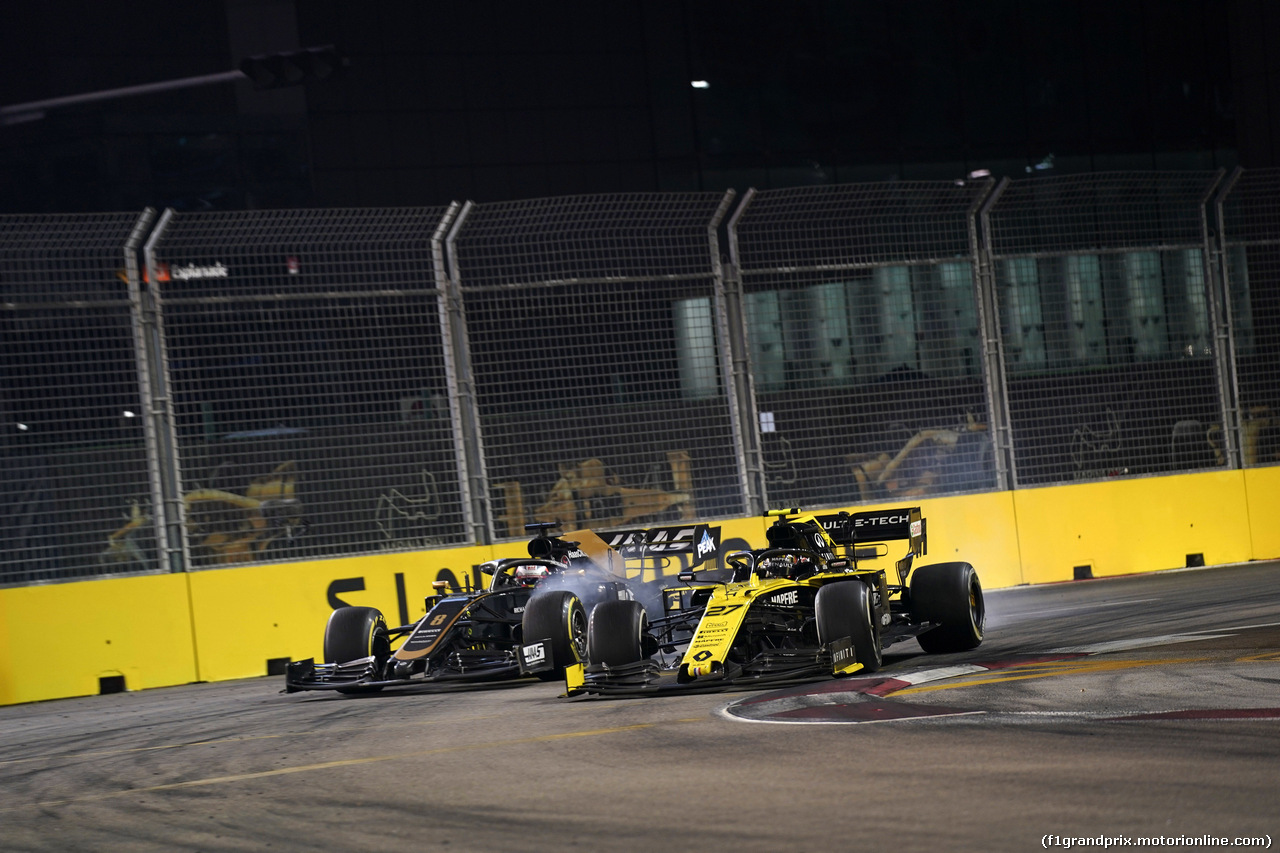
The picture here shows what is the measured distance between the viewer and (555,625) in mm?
10453

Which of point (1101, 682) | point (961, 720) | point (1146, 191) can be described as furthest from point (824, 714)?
point (1146, 191)

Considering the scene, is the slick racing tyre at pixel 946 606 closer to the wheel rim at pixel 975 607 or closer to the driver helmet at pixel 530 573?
the wheel rim at pixel 975 607

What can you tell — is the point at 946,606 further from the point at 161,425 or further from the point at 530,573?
the point at 161,425

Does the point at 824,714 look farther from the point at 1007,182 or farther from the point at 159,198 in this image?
the point at 159,198

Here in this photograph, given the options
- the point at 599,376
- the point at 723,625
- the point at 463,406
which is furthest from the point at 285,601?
the point at 723,625

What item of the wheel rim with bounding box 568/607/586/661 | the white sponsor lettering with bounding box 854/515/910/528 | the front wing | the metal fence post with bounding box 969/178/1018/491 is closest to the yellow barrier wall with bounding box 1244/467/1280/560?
the metal fence post with bounding box 969/178/1018/491

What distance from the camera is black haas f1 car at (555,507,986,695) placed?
8781 millimetres

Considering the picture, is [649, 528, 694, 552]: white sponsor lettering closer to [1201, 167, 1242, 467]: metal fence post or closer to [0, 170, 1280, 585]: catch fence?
[0, 170, 1280, 585]: catch fence

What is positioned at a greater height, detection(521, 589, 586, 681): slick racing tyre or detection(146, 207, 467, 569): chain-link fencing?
detection(146, 207, 467, 569): chain-link fencing

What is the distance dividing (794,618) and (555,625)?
194 cm

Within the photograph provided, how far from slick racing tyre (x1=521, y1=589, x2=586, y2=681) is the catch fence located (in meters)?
3.05

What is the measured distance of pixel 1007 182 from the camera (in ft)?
48.7

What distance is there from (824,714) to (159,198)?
110 feet

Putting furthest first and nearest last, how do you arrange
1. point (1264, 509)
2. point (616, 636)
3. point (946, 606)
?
1. point (1264, 509)
2. point (946, 606)
3. point (616, 636)
